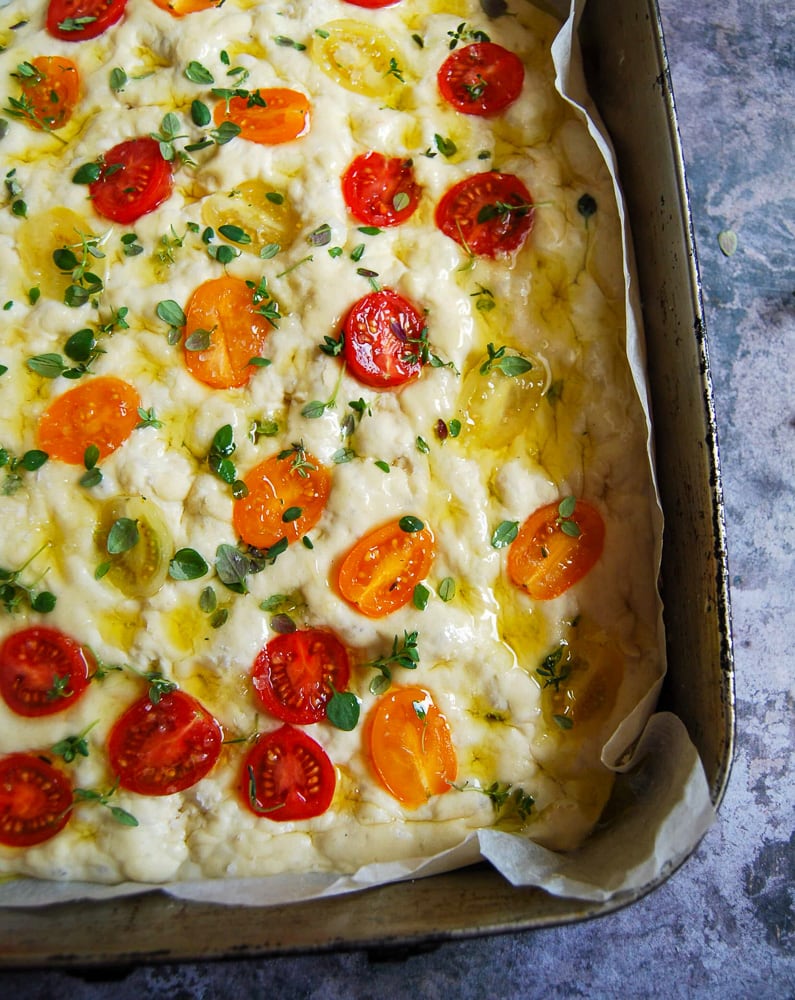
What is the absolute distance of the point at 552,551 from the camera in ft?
7.09

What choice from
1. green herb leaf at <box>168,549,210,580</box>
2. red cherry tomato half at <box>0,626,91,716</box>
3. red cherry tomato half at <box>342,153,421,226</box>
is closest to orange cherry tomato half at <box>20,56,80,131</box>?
red cherry tomato half at <box>342,153,421,226</box>

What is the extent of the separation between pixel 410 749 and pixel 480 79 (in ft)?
5.75

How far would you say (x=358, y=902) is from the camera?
2.00 metres

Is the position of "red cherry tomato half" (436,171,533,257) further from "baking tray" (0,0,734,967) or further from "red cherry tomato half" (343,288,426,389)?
"baking tray" (0,0,734,967)

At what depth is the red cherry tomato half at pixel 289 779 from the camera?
2064 mm

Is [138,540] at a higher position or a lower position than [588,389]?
lower

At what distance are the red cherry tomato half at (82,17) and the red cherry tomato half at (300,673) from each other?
1.70m

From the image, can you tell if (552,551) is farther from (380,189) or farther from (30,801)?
(30,801)

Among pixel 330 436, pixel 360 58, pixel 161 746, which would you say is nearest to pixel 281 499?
pixel 330 436

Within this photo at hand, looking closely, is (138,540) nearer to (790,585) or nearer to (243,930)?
(243,930)

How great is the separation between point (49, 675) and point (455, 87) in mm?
1828

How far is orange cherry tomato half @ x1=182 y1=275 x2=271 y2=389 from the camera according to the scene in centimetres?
218

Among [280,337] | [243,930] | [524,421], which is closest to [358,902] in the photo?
[243,930]

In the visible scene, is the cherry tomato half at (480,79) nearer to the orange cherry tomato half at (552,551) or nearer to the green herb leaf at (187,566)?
the orange cherry tomato half at (552,551)
